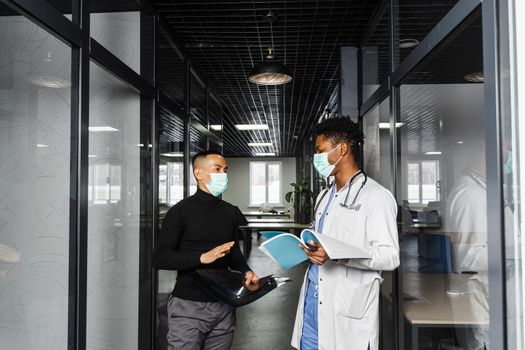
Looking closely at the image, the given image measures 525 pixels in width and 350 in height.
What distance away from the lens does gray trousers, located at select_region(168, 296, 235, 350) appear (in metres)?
2.33

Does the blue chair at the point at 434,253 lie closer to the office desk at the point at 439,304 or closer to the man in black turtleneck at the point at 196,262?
the office desk at the point at 439,304

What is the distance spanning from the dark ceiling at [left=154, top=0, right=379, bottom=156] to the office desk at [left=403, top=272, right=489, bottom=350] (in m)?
2.55

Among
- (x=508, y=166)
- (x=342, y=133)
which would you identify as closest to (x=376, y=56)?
(x=342, y=133)

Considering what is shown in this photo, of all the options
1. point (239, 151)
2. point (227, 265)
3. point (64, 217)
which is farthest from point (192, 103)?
point (239, 151)

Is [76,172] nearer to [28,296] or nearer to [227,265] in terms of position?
[28,296]

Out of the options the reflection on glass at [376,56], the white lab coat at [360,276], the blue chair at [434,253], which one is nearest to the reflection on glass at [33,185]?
the white lab coat at [360,276]

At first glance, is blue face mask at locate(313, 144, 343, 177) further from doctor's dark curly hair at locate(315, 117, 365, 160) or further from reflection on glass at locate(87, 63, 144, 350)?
reflection on glass at locate(87, 63, 144, 350)

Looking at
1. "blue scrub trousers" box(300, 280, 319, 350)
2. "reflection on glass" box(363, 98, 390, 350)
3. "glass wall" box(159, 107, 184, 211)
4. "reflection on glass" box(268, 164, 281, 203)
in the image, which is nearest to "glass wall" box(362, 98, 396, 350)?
"reflection on glass" box(363, 98, 390, 350)

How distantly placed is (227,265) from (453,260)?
121cm

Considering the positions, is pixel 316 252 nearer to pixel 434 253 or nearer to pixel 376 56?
pixel 434 253

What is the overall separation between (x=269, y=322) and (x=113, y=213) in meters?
3.04

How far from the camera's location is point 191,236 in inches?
93.7

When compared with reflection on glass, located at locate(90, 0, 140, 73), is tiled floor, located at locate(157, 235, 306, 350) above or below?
below

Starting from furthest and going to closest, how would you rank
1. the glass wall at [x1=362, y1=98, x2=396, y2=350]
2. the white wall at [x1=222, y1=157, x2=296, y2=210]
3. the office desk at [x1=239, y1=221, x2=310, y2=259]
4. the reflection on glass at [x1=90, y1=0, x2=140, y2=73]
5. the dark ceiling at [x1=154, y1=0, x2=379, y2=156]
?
the white wall at [x1=222, y1=157, x2=296, y2=210]
the office desk at [x1=239, y1=221, x2=310, y2=259]
the dark ceiling at [x1=154, y1=0, x2=379, y2=156]
the glass wall at [x1=362, y1=98, x2=396, y2=350]
the reflection on glass at [x1=90, y1=0, x2=140, y2=73]
